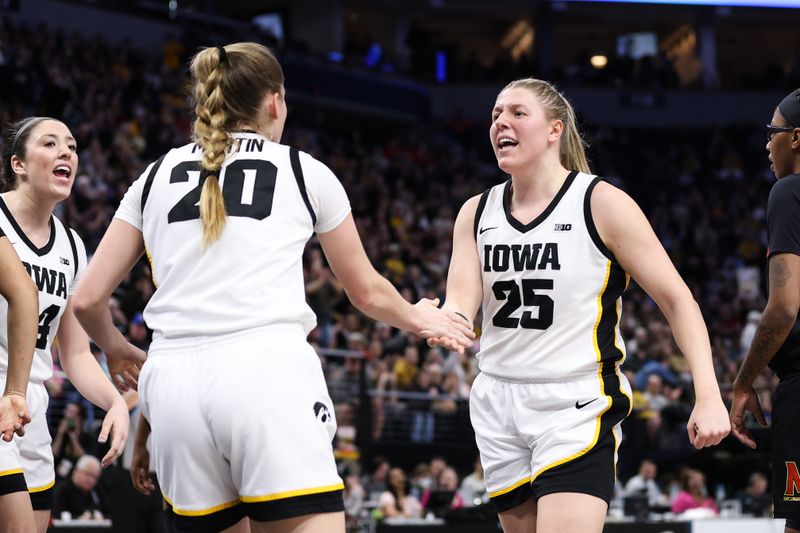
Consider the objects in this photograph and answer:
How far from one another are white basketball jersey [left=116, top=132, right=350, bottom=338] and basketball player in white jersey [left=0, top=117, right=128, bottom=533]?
63.2 inches

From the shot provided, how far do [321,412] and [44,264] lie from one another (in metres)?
2.34

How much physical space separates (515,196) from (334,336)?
38.1 ft

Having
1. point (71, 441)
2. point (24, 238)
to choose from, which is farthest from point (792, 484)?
point (71, 441)

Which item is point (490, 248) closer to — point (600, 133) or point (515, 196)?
point (515, 196)

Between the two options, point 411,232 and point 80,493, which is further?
point 411,232

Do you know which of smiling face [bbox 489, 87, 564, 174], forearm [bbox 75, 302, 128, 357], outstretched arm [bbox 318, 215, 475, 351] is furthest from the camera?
smiling face [bbox 489, 87, 564, 174]

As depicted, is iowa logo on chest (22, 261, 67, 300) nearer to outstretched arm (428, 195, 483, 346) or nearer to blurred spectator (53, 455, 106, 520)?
outstretched arm (428, 195, 483, 346)

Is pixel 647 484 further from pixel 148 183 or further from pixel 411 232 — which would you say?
pixel 148 183

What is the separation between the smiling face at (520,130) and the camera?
4.99 metres

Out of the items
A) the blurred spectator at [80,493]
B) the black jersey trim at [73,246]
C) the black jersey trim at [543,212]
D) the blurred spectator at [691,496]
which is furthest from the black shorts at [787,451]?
the blurred spectator at [691,496]

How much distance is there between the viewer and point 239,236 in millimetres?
3586

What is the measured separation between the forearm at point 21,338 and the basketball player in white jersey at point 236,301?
49cm

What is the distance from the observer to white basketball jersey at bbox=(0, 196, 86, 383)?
528cm

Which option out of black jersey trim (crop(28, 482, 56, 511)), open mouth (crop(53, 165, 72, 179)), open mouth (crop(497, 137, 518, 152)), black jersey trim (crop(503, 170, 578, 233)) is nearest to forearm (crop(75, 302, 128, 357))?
black jersey trim (crop(28, 482, 56, 511))
